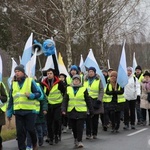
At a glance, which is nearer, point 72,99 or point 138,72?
point 72,99

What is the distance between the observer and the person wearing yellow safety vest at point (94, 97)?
10898 mm

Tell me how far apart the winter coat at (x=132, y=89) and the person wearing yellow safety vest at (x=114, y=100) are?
68 cm

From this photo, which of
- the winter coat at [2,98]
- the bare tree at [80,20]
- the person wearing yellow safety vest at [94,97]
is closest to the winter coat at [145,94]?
the person wearing yellow safety vest at [94,97]

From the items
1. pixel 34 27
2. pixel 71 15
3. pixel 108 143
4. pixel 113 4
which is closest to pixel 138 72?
pixel 108 143

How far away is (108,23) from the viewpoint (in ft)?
89.8

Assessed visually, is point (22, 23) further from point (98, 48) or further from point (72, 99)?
point (72, 99)

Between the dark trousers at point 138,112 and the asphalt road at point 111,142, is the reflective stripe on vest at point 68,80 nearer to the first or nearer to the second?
the asphalt road at point 111,142

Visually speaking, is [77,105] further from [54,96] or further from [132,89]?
[132,89]

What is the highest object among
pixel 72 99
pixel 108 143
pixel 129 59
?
pixel 129 59

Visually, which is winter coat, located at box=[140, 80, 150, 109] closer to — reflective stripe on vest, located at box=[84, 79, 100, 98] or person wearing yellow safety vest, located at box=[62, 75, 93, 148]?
reflective stripe on vest, located at box=[84, 79, 100, 98]

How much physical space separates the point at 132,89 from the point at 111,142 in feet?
9.95

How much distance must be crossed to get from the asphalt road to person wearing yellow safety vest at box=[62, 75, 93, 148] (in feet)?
1.32

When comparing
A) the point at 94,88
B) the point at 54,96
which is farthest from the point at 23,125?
the point at 94,88

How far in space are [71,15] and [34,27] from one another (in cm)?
487
